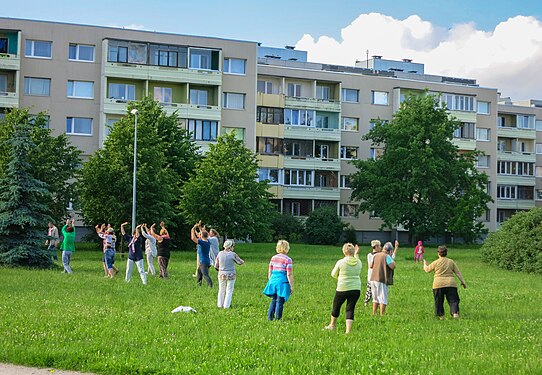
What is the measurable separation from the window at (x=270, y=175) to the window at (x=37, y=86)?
20.0 meters

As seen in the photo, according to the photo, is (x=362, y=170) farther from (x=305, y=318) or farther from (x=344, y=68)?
(x=305, y=318)

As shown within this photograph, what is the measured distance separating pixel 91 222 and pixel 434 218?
3160 centimetres

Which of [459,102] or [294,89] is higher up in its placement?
[459,102]

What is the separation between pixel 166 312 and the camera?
19234 millimetres

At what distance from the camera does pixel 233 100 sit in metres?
73.8

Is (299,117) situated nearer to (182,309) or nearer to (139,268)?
(139,268)

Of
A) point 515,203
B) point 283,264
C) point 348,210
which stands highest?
point 515,203

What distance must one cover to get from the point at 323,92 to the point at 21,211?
51.0m

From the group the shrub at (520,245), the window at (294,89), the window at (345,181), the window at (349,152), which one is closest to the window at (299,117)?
the window at (294,89)

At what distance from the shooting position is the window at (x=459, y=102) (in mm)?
87125

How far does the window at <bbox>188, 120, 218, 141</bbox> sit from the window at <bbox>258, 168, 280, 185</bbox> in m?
6.99

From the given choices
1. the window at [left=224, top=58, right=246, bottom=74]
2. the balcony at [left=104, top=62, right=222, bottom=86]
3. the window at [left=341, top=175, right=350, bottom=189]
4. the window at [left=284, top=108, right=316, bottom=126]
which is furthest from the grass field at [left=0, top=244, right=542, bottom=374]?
the window at [left=341, top=175, right=350, bottom=189]

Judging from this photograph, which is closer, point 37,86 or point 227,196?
point 227,196

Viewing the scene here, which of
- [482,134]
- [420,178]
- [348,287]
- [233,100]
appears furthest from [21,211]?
[482,134]
